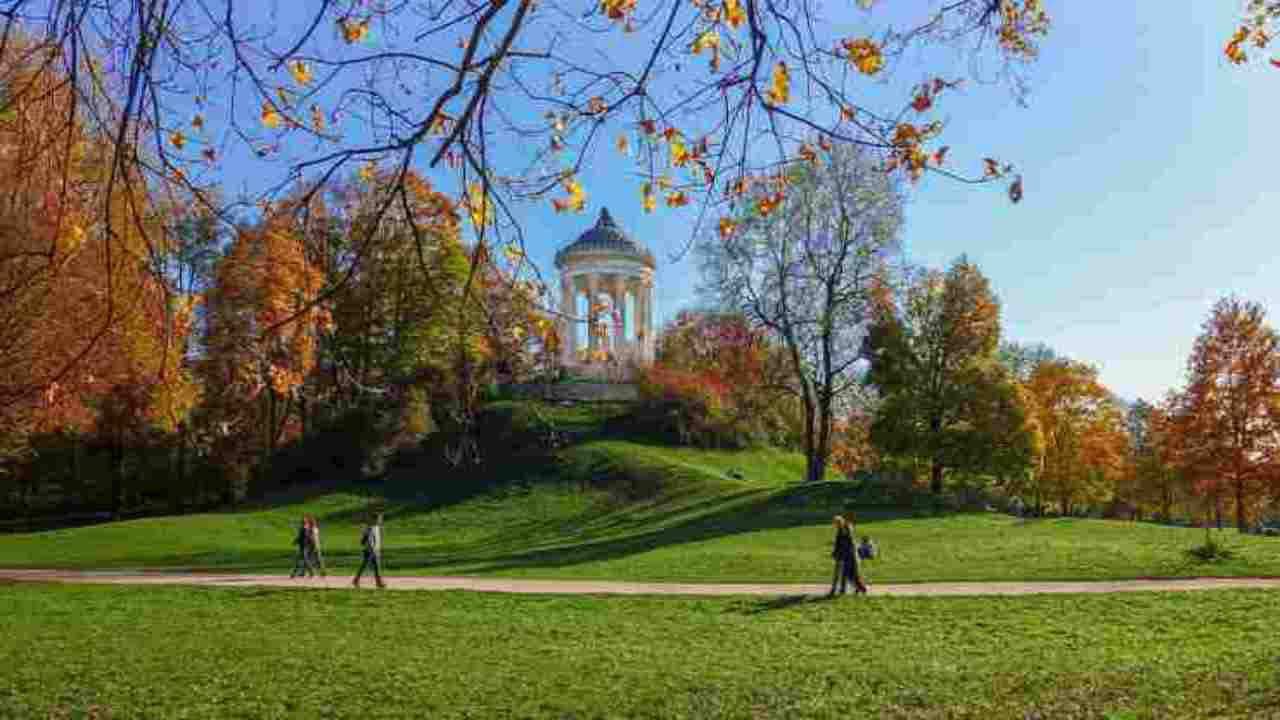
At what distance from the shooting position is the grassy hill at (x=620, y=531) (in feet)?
68.7

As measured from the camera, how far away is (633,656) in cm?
1227

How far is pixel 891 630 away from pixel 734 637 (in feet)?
7.73

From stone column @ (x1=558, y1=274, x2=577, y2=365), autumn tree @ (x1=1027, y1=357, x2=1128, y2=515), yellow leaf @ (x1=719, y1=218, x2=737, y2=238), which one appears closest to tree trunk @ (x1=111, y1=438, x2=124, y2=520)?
stone column @ (x1=558, y1=274, x2=577, y2=365)

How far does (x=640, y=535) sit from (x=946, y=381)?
11.5 m

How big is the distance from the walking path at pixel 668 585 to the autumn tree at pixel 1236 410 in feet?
57.9

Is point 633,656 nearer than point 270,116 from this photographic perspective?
No

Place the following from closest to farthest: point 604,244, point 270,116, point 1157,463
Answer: point 270,116 < point 1157,463 < point 604,244

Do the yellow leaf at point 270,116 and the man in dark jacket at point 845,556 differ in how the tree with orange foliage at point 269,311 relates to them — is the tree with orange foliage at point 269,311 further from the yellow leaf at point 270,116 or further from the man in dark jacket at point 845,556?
the man in dark jacket at point 845,556

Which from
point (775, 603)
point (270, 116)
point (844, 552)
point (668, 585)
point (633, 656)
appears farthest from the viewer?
point (668, 585)

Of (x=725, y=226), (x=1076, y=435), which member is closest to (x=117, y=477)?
(x=1076, y=435)

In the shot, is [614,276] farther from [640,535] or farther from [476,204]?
[476,204]

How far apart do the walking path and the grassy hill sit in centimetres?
86

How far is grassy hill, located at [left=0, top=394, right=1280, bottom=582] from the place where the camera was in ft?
68.7

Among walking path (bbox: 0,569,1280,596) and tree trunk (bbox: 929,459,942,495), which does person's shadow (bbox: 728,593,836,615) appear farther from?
tree trunk (bbox: 929,459,942,495)
